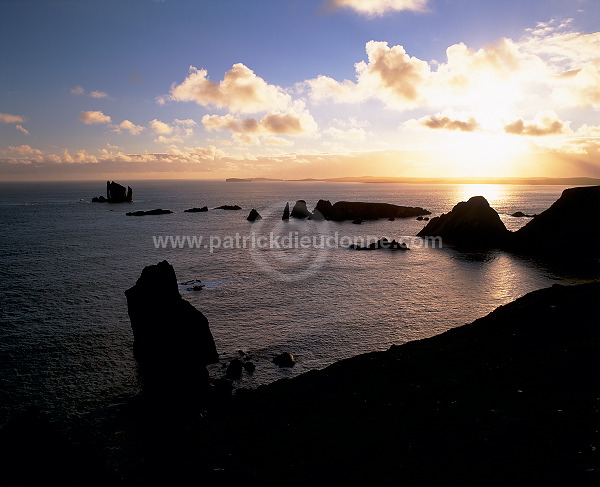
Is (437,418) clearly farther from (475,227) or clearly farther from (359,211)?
(359,211)

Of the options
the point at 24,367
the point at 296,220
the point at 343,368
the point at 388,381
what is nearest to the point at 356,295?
the point at 343,368

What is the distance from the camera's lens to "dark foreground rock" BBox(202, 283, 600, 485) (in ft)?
43.6

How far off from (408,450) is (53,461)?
16.7 metres

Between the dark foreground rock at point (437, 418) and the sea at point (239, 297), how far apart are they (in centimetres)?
744

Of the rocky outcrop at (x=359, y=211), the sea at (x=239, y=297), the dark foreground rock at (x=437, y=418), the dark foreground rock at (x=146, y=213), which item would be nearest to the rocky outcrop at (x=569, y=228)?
the sea at (x=239, y=297)

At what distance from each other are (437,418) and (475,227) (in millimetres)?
82679

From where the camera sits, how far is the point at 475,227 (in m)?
89.9

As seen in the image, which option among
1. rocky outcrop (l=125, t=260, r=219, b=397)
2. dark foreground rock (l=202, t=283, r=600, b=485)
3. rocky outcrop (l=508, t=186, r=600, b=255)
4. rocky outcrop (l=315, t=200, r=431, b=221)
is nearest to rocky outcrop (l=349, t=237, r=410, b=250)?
rocky outcrop (l=508, t=186, r=600, b=255)

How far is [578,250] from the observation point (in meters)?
73.1

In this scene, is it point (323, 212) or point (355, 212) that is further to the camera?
point (323, 212)

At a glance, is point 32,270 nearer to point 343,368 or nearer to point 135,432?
point 135,432

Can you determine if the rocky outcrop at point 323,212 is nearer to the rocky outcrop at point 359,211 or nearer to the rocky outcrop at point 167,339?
the rocky outcrop at point 359,211

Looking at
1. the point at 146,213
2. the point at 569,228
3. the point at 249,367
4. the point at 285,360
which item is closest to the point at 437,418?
the point at 285,360

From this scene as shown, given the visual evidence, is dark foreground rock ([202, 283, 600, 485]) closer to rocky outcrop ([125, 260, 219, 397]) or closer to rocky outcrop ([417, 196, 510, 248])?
rocky outcrop ([125, 260, 219, 397])
